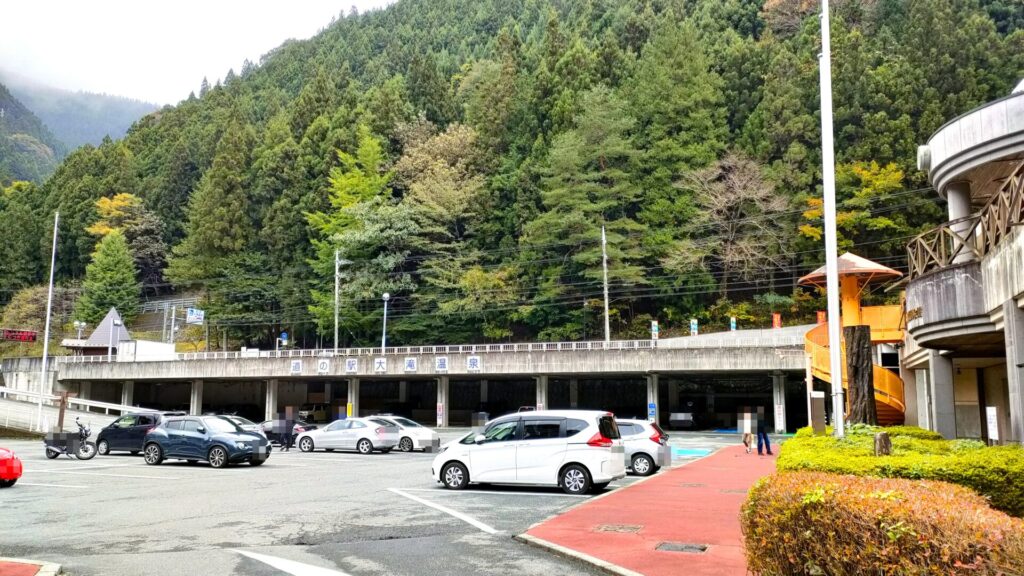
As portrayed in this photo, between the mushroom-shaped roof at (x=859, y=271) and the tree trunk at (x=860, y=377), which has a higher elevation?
the mushroom-shaped roof at (x=859, y=271)

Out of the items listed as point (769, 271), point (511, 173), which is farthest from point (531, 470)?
point (511, 173)

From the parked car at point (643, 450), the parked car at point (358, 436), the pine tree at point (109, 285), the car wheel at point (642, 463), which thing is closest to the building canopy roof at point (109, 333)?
the pine tree at point (109, 285)

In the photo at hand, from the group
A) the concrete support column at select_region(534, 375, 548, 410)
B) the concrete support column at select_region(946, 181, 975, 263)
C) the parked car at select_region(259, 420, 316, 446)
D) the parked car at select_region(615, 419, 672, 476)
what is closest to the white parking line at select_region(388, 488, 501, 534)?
the parked car at select_region(615, 419, 672, 476)

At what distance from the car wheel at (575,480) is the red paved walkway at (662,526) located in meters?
0.59

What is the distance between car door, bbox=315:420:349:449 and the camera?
2695 centimetres

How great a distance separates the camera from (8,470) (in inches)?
604

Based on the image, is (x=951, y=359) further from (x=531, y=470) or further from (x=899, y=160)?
(x=899, y=160)

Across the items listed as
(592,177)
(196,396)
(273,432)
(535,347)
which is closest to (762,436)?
(273,432)

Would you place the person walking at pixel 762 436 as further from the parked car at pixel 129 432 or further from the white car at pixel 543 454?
the parked car at pixel 129 432

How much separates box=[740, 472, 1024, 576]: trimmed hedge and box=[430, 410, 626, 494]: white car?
7.57m

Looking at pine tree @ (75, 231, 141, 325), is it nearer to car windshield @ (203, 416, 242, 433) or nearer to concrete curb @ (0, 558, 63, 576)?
car windshield @ (203, 416, 242, 433)

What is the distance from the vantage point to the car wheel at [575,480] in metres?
14.0

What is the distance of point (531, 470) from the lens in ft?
47.0

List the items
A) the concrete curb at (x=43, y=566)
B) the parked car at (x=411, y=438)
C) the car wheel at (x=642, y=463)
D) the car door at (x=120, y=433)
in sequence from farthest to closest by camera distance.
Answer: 1. the parked car at (x=411, y=438)
2. the car door at (x=120, y=433)
3. the car wheel at (x=642, y=463)
4. the concrete curb at (x=43, y=566)
